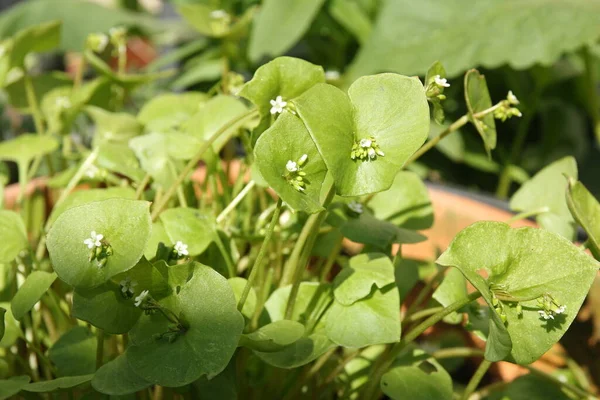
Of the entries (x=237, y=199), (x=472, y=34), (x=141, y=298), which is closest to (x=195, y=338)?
(x=141, y=298)

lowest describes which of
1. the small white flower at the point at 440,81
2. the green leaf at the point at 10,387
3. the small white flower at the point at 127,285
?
the green leaf at the point at 10,387

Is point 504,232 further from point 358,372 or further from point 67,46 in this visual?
point 67,46

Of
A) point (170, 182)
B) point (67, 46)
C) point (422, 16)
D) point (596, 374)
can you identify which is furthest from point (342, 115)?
point (67, 46)

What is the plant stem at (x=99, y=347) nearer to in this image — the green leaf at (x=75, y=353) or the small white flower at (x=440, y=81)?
the green leaf at (x=75, y=353)

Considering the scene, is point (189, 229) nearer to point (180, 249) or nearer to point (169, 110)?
point (180, 249)

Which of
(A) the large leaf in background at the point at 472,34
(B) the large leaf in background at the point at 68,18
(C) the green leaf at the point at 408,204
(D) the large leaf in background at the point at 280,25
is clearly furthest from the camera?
(B) the large leaf in background at the point at 68,18

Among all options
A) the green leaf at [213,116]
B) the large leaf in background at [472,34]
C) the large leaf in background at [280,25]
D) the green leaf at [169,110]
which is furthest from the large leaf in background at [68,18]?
the green leaf at [213,116]
